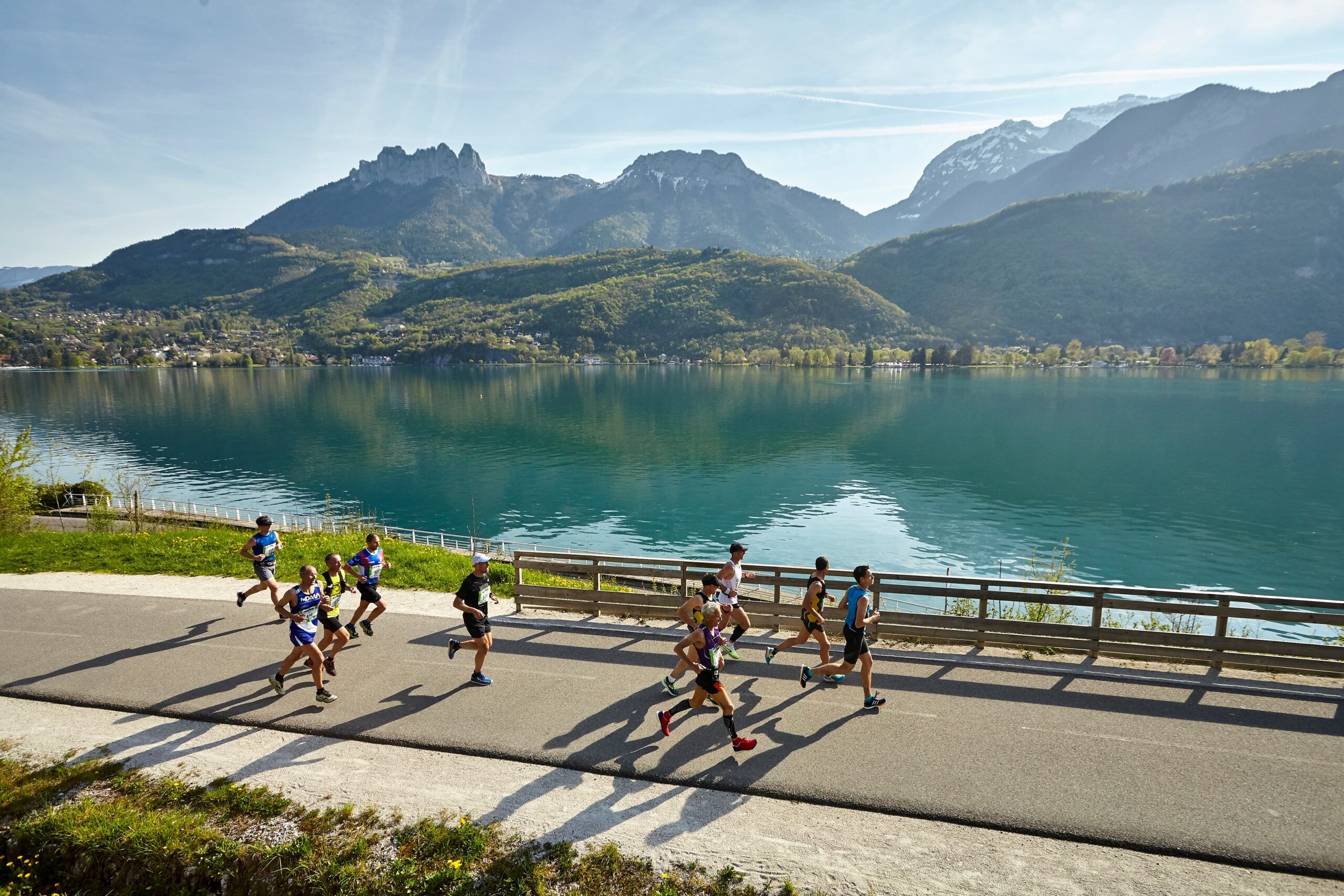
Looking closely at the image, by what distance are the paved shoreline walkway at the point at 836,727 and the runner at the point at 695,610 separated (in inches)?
21.8

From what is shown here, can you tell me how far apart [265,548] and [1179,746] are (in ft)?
54.8

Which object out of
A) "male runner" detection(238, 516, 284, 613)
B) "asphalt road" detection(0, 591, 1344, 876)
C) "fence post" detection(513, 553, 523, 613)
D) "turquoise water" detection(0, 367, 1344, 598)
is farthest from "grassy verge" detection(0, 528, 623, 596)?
"turquoise water" detection(0, 367, 1344, 598)

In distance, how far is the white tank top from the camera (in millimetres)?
10453

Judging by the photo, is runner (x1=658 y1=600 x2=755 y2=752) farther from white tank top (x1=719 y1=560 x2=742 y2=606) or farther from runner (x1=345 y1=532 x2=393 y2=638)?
runner (x1=345 y1=532 x2=393 y2=638)

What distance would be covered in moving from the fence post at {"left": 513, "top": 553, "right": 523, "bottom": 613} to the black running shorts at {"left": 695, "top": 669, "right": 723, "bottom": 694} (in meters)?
6.30

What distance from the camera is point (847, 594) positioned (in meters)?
9.52

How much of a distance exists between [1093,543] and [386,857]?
1646 inches

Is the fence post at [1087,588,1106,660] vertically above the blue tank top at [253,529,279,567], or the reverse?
the blue tank top at [253,529,279,567]

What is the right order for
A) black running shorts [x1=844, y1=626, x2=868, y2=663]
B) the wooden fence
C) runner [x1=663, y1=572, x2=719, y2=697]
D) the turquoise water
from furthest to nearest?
the turquoise water → the wooden fence → black running shorts [x1=844, y1=626, x2=868, y2=663] → runner [x1=663, y1=572, x2=719, y2=697]

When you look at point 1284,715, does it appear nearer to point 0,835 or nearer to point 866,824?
point 866,824

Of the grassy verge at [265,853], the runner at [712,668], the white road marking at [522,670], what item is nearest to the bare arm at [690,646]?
the runner at [712,668]

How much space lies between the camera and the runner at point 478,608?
10.2m

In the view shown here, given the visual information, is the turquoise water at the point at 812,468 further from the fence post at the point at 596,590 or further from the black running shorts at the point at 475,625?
the black running shorts at the point at 475,625

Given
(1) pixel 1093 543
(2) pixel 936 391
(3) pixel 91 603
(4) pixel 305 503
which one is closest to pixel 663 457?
(4) pixel 305 503
